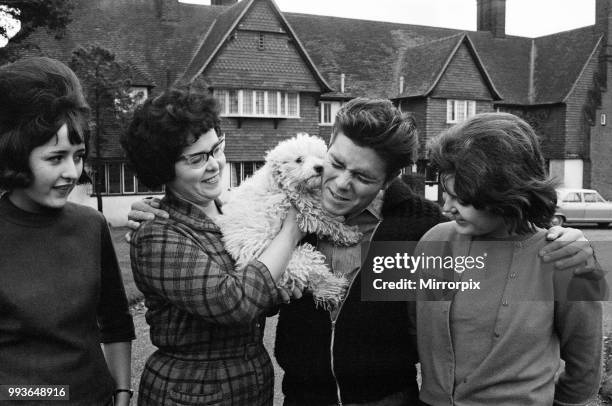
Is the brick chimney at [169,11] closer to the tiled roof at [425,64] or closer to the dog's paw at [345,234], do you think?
the tiled roof at [425,64]

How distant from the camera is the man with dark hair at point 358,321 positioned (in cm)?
273

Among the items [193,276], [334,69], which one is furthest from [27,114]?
[334,69]

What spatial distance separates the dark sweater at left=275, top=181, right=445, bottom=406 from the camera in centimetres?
273

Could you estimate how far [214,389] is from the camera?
2621mm

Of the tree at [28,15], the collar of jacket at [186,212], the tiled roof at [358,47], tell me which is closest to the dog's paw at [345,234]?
the collar of jacket at [186,212]

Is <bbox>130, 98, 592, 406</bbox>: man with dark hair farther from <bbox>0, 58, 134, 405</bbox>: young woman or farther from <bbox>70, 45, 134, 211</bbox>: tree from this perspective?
<bbox>70, 45, 134, 211</bbox>: tree

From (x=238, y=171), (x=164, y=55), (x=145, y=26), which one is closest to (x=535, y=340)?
(x=238, y=171)

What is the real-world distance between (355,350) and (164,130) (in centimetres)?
132

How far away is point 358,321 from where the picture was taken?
9.07 ft

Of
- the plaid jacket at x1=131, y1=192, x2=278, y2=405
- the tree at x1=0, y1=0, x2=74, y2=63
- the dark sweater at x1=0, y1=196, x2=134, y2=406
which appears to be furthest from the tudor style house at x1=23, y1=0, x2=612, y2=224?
the plaid jacket at x1=131, y1=192, x2=278, y2=405

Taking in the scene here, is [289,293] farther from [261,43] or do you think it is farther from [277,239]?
[261,43]

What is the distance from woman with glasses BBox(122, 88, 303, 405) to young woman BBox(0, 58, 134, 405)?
0.81ft

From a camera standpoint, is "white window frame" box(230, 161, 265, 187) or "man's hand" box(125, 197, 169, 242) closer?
"man's hand" box(125, 197, 169, 242)

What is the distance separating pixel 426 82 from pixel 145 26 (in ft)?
45.0
